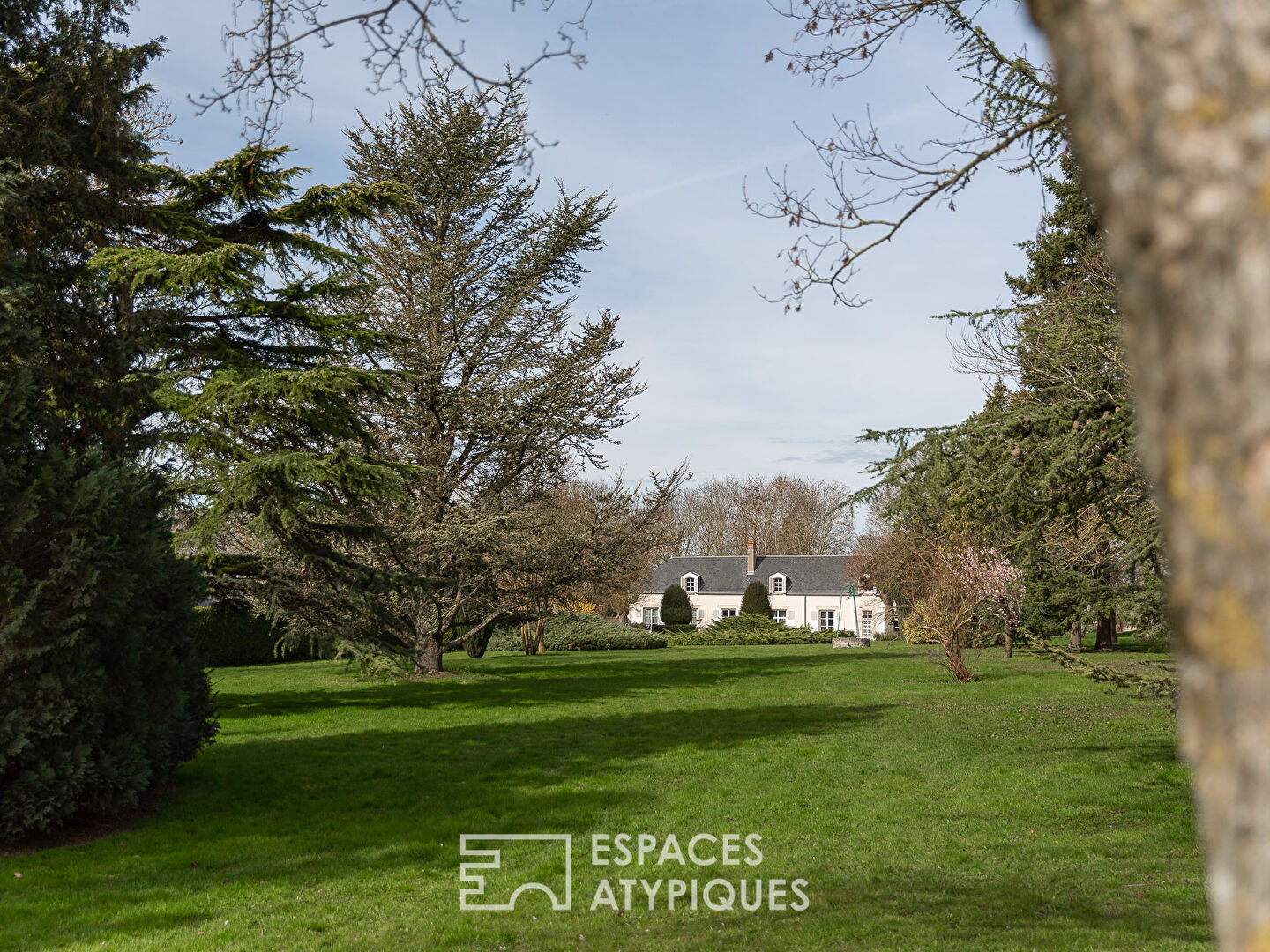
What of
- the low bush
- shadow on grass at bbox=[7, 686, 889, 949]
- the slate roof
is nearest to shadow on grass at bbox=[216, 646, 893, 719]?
shadow on grass at bbox=[7, 686, 889, 949]

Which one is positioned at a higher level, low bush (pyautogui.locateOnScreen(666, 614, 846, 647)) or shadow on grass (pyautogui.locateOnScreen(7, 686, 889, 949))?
shadow on grass (pyautogui.locateOnScreen(7, 686, 889, 949))

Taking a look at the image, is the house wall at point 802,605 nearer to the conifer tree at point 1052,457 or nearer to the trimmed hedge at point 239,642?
the trimmed hedge at point 239,642

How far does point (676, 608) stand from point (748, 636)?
8.83 meters

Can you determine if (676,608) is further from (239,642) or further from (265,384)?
(265,384)

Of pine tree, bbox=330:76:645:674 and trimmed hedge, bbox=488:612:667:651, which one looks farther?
trimmed hedge, bbox=488:612:667:651

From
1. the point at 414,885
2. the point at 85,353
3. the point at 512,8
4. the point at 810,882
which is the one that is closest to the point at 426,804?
the point at 414,885

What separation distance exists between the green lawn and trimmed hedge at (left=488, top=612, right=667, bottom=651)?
71.8 feet

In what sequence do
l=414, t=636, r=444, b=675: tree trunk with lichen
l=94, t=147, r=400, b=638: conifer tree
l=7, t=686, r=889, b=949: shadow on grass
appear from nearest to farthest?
l=7, t=686, r=889, b=949: shadow on grass
l=94, t=147, r=400, b=638: conifer tree
l=414, t=636, r=444, b=675: tree trunk with lichen

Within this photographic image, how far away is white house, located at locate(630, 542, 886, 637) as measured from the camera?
58.4 meters

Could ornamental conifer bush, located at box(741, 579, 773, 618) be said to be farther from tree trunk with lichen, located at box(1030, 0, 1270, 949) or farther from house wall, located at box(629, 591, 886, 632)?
tree trunk with lichen, located at box(1030, 0, 1270, 949)

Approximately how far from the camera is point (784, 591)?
196 ft

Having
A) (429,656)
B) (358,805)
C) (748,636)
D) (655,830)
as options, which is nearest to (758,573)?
(748,636)

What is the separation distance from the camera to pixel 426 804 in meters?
9.23

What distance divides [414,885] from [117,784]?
3.10 meters
